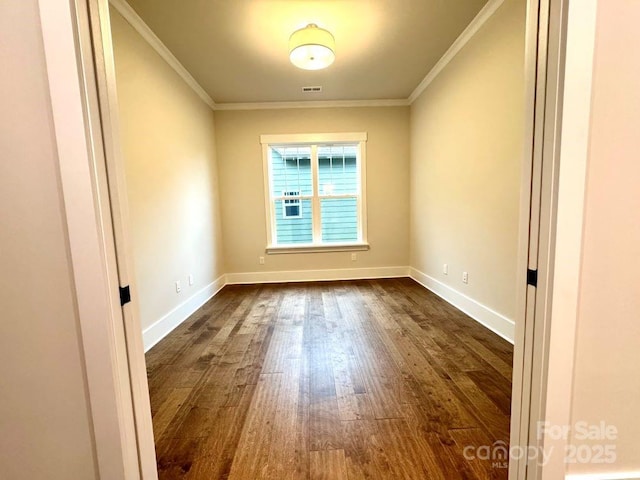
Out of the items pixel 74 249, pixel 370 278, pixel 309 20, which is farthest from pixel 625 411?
pixel 370 278

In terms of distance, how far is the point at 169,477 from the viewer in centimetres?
113

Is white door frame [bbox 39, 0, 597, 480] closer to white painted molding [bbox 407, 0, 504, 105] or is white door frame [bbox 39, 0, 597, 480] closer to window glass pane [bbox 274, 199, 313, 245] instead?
white painted molding [bbox 407, 0, 504, 105]

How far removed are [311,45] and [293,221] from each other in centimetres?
258

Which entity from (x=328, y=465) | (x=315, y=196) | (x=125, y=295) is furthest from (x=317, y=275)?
(x=125, y=295)

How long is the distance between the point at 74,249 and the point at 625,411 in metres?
1.78

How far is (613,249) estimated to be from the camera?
31.8 inches

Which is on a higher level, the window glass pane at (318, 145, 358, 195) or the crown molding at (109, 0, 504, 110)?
the crown molding at (109, 0, 504, 110)

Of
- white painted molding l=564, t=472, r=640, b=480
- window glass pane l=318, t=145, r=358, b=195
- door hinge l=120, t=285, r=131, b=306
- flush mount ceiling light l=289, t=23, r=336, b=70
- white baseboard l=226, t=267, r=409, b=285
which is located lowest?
white baseboard l=226, t=267, r=409, b=285

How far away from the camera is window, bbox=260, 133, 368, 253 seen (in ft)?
14.1

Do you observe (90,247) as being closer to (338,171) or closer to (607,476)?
(607,476)

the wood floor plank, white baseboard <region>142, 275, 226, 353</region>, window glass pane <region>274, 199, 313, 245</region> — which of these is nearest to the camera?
the wood floor plank

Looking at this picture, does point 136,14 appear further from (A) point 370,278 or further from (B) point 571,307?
(A) point 370,278

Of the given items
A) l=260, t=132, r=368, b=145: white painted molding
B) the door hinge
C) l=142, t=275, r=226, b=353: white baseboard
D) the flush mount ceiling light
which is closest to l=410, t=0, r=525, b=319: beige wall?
l=260, t=132, r=368, b=145: white painted molding

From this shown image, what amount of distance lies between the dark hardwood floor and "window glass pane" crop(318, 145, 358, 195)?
7.28 feet
